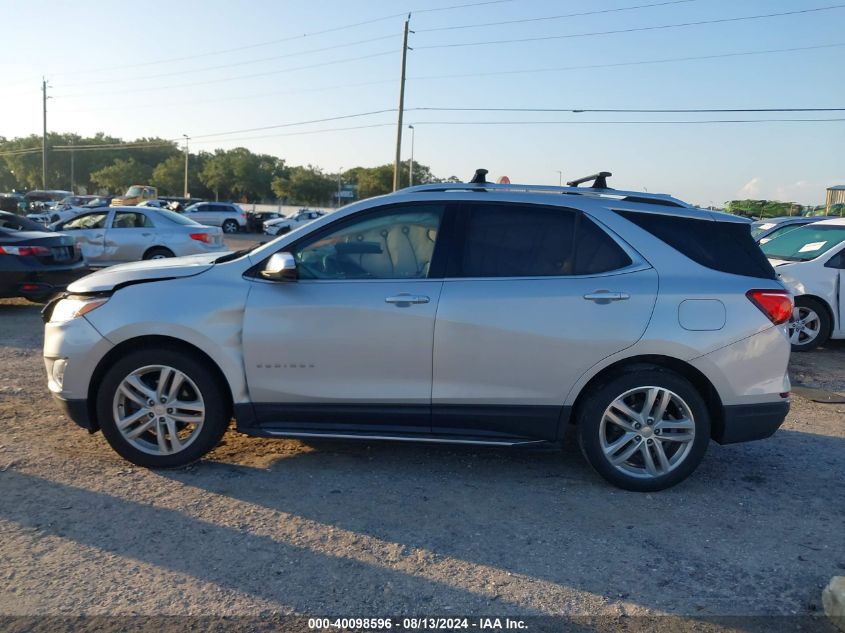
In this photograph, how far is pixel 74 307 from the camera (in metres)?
4.41

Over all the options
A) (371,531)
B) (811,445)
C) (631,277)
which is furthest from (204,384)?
(811,445)

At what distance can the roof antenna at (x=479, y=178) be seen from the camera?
4.85 m

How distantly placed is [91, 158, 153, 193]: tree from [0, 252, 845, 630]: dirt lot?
92.1 metres

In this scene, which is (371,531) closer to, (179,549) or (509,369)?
(179,549)

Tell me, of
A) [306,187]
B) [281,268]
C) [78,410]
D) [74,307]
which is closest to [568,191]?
[281,268]

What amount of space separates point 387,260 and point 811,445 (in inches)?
139

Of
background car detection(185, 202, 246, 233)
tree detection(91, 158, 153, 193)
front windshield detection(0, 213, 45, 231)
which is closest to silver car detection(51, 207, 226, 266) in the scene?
front windshield detection(0, 213, 45, 231)

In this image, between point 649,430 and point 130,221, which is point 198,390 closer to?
point 649,430

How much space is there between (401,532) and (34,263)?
782 centimetres

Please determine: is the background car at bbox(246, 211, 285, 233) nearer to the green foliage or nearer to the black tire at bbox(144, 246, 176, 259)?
the green foliage

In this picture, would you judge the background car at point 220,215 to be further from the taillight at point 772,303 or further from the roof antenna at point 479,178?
the taillight at point 772,303

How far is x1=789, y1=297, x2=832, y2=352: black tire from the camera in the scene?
885 cm

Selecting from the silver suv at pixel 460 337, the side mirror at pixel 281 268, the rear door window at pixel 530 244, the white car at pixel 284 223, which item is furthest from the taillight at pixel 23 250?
the white car at pixel 284 223

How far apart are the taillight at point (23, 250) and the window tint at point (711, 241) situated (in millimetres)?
8139
